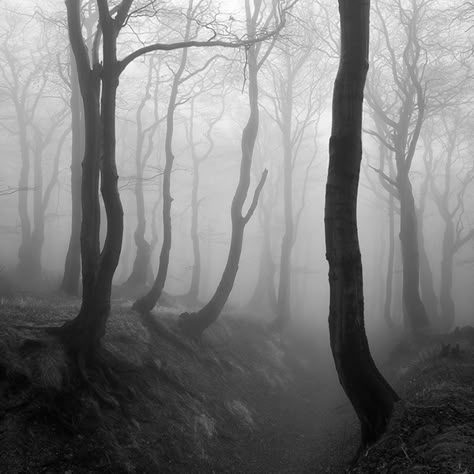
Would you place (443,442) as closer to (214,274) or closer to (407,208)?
(407,208)

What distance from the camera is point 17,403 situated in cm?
494

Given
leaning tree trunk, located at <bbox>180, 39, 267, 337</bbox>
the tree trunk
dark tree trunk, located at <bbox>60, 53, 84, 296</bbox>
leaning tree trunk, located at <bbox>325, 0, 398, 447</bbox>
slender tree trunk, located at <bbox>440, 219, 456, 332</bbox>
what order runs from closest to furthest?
leaning tree trunk, located at <bbox>325, 0, 398, 447</bbox>
leaning tree trunk, located at <bbox>180, 39, 267, 337</bbox>
dark tree trunk, located at <bbox>60, 53, 84, 296</bbox>
the tree trunk
slender tree trunk, located at <bbox>440, 219, 456, 332</bbox>

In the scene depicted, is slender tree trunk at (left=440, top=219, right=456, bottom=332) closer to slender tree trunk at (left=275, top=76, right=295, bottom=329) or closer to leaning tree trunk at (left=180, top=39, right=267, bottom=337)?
slender tree trunk at (left=275, top=76, right=295, bottom=329)

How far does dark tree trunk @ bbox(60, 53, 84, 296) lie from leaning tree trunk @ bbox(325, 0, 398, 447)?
8208 mm

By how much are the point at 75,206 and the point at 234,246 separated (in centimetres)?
564

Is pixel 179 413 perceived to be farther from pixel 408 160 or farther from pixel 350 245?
pixel 408 160

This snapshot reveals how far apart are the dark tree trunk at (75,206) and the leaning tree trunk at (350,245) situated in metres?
8.21

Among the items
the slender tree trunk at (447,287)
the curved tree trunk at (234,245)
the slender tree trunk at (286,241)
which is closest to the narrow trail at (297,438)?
the curved tree trunk at (234,245)

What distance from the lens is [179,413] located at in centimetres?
707

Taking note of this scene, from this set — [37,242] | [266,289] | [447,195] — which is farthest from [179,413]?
[447,195]

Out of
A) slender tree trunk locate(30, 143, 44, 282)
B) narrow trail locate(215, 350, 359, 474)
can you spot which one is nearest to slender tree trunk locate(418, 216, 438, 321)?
narrow trail locate(215, 350, 359, 474)

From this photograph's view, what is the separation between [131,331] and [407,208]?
11.6 meters

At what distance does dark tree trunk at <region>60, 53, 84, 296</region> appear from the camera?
12073mm

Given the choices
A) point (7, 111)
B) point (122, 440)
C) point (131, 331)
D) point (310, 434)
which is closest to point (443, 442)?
point (122, 440)
